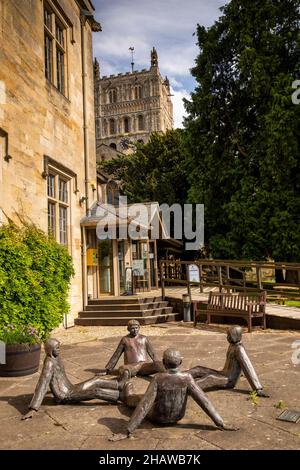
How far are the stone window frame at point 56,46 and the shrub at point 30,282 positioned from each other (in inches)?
217

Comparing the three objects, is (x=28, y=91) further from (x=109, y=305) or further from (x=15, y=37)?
(x=109, y=305)

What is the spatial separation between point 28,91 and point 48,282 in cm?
493

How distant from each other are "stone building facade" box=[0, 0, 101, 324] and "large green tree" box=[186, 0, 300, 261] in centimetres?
719

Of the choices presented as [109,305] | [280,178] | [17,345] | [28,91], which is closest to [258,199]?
[280,178]

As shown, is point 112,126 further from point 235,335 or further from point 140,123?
point 235,335

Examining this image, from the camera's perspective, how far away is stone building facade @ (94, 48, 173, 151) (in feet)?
280

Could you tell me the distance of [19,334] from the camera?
6469mm

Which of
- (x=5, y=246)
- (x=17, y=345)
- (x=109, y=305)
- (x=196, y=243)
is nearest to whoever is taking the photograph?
(x=17, y=345)

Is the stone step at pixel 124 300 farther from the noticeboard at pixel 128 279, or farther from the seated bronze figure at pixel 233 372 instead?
the seated bronze figure at pixel 233 372

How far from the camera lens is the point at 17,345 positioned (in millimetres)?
6207

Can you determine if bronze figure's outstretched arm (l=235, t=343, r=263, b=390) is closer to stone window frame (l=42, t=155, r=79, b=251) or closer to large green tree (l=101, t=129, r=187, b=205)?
stone window frame (l=42, t=155, r=79, b=251)

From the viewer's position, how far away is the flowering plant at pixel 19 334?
6303 millimetres

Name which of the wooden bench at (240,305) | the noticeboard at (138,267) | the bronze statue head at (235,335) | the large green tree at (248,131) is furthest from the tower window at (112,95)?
the bronze statue head at (235,335)

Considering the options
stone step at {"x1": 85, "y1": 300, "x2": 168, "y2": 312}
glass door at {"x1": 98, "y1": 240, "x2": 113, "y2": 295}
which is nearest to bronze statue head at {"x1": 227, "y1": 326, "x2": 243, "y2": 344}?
stone step at {"x1": 85, "y1": 300, "x2": 168, "y2": 312}
